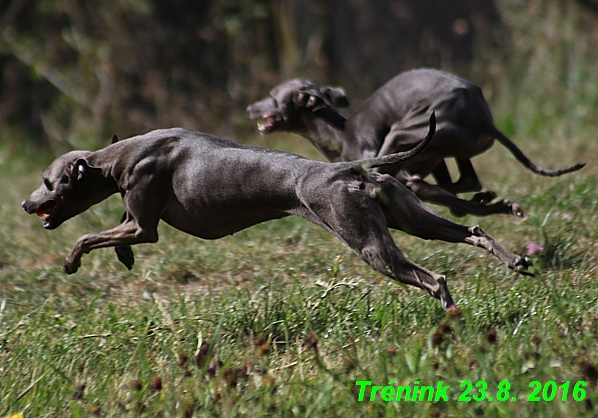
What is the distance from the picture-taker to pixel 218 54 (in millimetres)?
11500

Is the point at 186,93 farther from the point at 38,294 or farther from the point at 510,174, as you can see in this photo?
the point at 38,294

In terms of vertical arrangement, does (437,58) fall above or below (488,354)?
below

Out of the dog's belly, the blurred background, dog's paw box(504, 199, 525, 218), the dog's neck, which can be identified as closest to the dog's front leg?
the dog's belly

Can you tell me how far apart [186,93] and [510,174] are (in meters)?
6.04

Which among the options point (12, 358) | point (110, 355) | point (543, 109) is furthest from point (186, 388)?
point (543, 109)

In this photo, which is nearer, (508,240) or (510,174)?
(508,240)

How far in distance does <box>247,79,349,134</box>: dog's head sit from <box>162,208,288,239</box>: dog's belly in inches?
51.1

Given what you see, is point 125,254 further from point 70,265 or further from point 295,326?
point 295,326

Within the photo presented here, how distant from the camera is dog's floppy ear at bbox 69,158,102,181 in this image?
13.1 ft

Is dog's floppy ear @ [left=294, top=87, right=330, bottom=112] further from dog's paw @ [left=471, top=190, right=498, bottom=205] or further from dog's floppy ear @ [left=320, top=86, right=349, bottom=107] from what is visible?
dog's paw @ [left=471, top=190, right=498, bottom=205]

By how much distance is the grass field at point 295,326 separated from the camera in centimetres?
277

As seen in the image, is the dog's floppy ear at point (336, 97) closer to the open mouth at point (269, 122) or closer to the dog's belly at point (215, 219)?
the open mouth at point (269, 122)

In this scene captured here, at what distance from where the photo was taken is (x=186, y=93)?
11422 mm

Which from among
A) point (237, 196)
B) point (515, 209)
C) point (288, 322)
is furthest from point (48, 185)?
point (515, 209)
